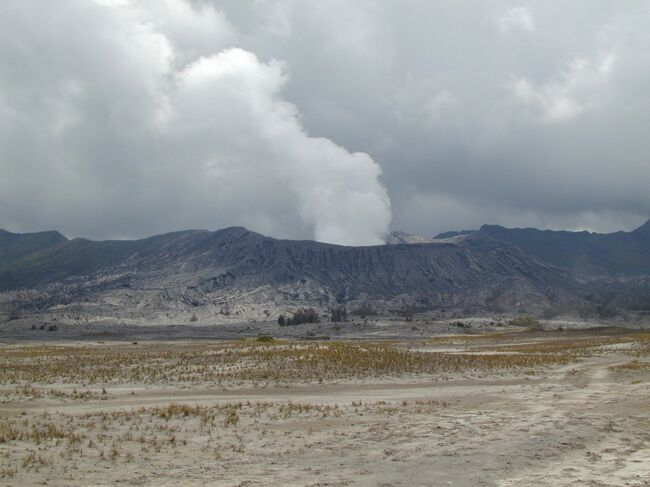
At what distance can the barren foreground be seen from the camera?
14.0m

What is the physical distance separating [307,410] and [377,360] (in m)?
20.9

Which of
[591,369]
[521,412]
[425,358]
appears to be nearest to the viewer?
[521,412]

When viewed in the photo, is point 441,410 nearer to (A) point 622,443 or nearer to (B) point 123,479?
(A) point 622,443

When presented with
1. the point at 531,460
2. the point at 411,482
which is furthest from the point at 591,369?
the point at 411,482

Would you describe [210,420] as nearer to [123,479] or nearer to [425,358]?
[123,479]

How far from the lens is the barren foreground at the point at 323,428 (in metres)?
14.0

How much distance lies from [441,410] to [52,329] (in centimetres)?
16342

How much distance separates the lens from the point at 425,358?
154 feet

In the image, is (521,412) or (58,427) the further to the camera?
(521,412)

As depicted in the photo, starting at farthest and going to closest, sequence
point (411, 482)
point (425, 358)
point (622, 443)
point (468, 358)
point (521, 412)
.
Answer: point (468, 358), point (425, 358), point (521, 412), point (622, 443), point (411, 482)

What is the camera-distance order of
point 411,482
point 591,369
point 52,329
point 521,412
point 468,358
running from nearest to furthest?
point 411,482, point 521,412, point 591,369, point 468,358, point 52,329

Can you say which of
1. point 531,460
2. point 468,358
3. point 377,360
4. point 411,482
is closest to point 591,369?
point 468,358

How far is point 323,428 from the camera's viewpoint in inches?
779

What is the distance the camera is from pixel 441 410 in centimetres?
2348
